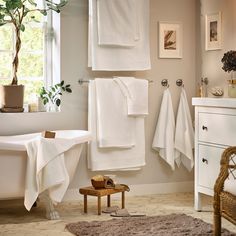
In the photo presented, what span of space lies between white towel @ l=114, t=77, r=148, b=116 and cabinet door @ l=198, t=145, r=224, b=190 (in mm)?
719

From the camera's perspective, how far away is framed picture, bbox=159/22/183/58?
17.0ft

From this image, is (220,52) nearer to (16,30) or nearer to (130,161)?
(130,161)

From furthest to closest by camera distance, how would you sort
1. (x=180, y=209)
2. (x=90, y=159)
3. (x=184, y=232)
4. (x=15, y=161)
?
1. (x=90, y=159)
2. (x=180, y=209)
3. (x=15, y=161)
4. (x=184, y=232)

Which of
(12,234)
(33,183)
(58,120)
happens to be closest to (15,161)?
(33,183)

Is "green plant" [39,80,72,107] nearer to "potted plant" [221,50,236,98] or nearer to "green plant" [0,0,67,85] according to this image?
"green plant" [0,0,67,85]

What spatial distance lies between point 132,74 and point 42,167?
1.48 metres

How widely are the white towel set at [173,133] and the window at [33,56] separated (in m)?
1.05

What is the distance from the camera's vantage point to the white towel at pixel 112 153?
4848 mm

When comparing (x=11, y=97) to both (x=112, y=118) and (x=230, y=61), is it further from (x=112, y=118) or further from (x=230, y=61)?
(x=230, y=61)

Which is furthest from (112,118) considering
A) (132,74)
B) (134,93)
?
(132,74)

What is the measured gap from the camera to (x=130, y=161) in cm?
500

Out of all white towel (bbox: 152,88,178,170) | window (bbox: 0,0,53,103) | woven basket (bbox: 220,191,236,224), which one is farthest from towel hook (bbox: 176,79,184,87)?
woven basket (bbox: 220,191,236,224)

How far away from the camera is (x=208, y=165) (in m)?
4.38

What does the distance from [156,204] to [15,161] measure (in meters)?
1.32
